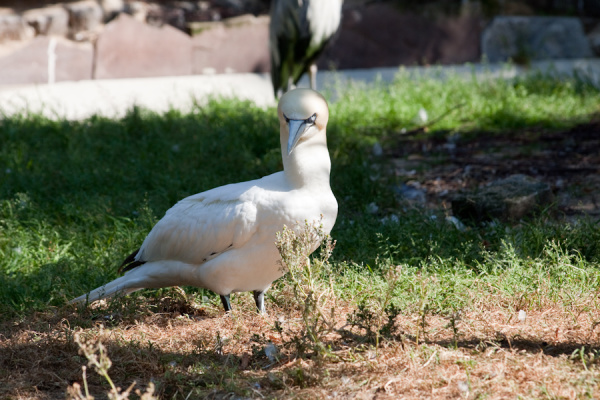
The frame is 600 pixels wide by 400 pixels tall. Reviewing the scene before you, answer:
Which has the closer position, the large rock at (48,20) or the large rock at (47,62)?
the large rock at (47,62)

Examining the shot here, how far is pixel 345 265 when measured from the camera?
12.5 ft

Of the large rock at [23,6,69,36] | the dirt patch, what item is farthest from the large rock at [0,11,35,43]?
the dirt patch

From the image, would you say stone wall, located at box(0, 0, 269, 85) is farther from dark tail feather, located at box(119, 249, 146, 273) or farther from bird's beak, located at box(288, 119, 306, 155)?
bird's beak, located at box(288, 119, 306, 155)

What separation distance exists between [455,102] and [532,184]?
325 centimetres

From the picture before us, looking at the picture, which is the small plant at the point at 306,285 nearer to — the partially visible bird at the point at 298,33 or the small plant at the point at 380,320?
the small plant at the point at 380,320

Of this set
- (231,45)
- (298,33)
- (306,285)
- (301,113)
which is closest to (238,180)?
(301,113)

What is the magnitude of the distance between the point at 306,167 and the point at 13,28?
6.34 m

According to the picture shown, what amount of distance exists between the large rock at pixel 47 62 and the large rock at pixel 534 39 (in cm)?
527

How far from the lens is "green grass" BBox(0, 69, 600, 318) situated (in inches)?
154

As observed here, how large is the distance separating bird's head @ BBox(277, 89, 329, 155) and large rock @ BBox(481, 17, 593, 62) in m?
7.45

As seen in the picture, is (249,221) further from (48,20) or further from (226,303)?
(48,20)

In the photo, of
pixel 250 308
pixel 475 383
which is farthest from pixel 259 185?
pixel 475 383

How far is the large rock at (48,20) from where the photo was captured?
334 inches

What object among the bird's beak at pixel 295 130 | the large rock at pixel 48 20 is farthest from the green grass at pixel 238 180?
the large rock at pixel 48 20
